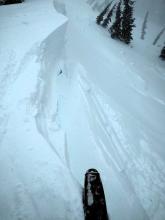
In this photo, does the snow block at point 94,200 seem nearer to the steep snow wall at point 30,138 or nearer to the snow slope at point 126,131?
the steep snow wall at point 30,138

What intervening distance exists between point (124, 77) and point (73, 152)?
11.1 metres

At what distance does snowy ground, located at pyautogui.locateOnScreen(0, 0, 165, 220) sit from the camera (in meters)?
5.45

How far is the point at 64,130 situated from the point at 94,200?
4.36 metres

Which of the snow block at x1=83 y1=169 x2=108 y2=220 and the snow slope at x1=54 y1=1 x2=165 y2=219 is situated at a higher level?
the snow block at x1=83 y1=169 x2=108 y2=220

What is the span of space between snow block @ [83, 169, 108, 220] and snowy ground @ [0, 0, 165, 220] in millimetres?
881

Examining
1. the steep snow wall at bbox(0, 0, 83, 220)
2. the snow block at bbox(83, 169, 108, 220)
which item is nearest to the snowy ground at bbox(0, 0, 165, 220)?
the steep snow wall at bbox(0, 0, 83, 220)

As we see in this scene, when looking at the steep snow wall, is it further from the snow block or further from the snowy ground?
the snow block

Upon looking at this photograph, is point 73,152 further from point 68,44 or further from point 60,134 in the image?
point 68,44

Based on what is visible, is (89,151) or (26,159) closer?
(26,159)

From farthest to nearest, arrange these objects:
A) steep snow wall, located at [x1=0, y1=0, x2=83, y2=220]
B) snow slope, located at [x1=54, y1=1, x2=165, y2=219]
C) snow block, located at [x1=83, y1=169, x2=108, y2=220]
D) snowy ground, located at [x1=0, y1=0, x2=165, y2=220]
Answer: snow slope, located at [x1=54, y1=1, x2=165, y2=219] → snowy ground, located at [x1=0, y1=0, x2=165, y2=220] → steep snow wall, located at [x1=0, y1=0, x2=83, y2=220] → snow block, located at [x1=83, y1=169, x2=108, y2=220]

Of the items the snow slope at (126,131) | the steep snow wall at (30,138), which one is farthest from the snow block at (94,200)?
the snow slope at (126,131)

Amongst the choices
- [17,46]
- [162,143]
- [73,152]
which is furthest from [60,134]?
[162,143]

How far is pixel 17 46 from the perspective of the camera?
1072 cm

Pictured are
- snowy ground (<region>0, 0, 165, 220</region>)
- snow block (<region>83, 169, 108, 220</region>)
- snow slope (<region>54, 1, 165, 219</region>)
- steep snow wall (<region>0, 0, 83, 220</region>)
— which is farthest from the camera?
snow slope (<region>54, 1, 165, 219</region>)
